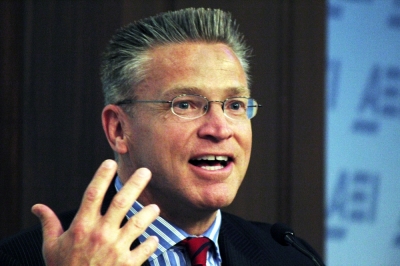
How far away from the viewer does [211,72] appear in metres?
2.21

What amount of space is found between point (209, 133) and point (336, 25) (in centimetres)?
183

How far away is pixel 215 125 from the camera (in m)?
2.15

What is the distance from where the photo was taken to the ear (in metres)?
2.30

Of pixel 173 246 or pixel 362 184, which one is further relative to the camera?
pixel 362 184

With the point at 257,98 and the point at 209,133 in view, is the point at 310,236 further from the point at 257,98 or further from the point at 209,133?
the point at 209,133

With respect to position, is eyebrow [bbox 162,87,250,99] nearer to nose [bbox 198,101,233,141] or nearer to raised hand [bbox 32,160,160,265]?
nose [bbox 198,101,233,141]

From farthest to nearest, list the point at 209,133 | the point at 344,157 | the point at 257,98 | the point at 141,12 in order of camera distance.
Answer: the point at 344,157
the point at 257,98
the point at 141,12
the point at 209,133

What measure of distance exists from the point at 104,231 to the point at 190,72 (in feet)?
2.57

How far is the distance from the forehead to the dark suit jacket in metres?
0.41

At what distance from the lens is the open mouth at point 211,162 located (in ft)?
7.06

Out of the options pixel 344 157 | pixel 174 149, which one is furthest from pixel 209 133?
pixel 344 157

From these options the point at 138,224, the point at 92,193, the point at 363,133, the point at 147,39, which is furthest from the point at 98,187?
the point at 363,133

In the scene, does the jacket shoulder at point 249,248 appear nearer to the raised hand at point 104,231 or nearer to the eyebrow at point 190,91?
the eyebrow at point 190,91

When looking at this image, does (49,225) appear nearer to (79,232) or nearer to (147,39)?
(79,232)
